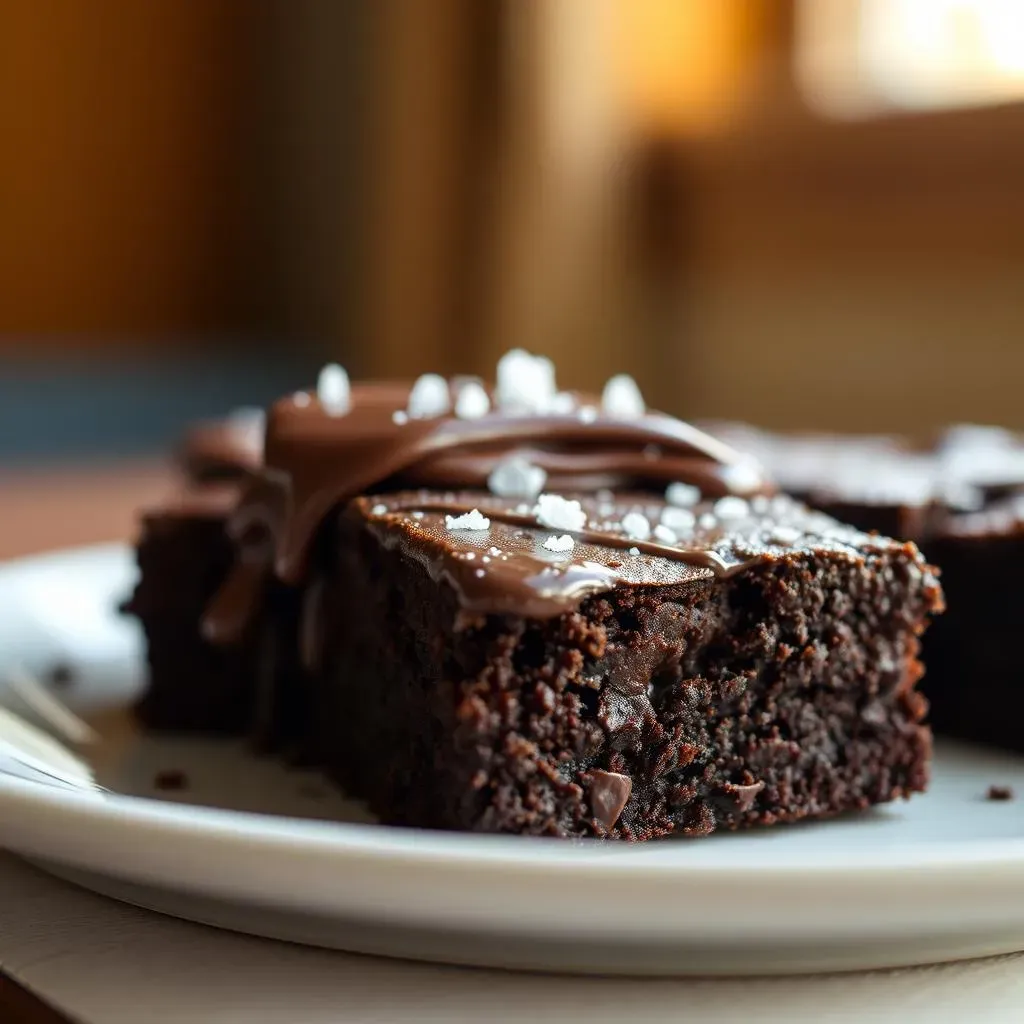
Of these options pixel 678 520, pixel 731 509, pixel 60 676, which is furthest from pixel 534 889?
pixel 60 676

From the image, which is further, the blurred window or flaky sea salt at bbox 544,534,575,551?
the blurred window

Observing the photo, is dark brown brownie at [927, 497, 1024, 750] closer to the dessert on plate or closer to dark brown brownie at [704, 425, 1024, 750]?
dark brown brownie at [704, 425, 1024, 750]

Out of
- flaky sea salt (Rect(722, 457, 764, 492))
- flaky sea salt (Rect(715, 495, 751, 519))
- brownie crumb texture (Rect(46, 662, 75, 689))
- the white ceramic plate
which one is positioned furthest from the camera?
brownie crumb texture (Rect(46, 662, 75, 689))

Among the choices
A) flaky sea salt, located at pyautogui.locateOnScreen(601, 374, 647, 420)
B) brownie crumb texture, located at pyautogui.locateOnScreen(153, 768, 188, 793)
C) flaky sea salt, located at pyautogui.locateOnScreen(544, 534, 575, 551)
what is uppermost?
flaky sea salt, located at pyautogui.locateOnScreen(601, 374, 647, 420)

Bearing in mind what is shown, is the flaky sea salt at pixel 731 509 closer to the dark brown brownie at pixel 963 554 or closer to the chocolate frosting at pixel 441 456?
the chocolate frosting at pixel 441 456

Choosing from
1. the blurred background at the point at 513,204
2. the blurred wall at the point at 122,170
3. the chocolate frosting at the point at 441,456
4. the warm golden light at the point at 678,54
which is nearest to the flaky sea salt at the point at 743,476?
the chocolate frosting at the point at 441,456

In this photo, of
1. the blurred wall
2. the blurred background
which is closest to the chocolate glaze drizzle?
the blurred background

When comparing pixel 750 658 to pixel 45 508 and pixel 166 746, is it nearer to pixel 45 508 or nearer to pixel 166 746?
pixel 166 746

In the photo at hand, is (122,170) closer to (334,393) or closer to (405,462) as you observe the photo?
(334,393)
